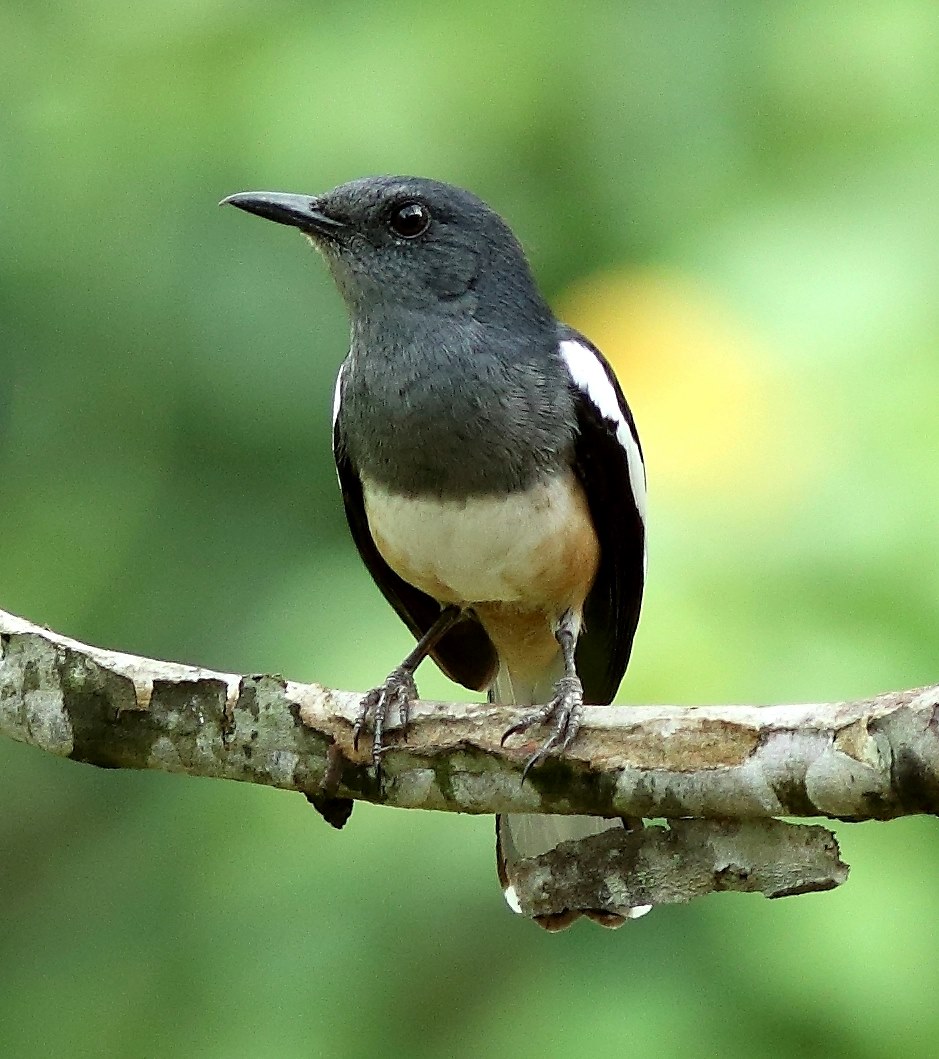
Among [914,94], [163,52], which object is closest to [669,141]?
[914,94]

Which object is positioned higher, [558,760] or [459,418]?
[459,418]

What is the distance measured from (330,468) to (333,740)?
89.3 inches

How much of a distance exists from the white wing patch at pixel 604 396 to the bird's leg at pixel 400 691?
0.60 metres

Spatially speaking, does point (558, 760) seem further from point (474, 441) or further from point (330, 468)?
point (330, 468)

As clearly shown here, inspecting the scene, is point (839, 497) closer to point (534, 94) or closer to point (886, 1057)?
point (886, 1057)

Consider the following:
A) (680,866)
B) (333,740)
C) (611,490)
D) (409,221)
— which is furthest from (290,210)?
(680,866)

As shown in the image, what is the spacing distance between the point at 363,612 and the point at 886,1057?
167cm

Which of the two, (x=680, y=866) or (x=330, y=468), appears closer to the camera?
(x=680, y=866)

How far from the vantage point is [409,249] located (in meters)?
4.15

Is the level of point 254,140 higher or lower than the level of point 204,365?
higher

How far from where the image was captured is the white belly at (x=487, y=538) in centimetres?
383

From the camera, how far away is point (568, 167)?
5270 mm

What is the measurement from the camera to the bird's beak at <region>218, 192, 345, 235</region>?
4020mm

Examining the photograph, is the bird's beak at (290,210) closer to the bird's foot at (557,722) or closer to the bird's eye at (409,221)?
the bird's eye at (409,221)
